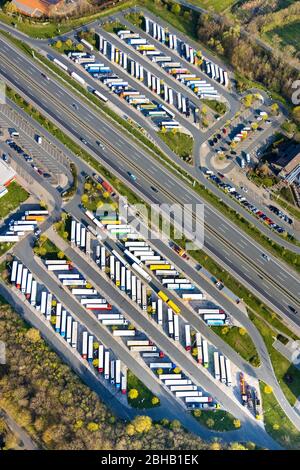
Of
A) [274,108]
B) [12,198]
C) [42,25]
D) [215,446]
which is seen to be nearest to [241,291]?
[215,446]

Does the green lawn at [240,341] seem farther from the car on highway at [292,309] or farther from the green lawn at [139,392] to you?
the green lawn at [139,392]

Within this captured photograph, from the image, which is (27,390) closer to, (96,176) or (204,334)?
(204,334)

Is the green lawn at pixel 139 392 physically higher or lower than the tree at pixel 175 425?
lower

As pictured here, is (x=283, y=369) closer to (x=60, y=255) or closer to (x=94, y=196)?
(x=60, y=255)

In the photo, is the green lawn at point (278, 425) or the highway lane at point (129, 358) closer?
the green lawn at point (278, 425)

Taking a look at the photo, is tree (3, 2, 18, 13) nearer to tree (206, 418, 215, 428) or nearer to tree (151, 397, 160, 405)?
tree (151, 397, 160, 405)

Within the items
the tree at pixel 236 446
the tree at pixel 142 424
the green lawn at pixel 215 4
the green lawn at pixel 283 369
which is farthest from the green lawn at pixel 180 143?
the tree at pixel 236 446
